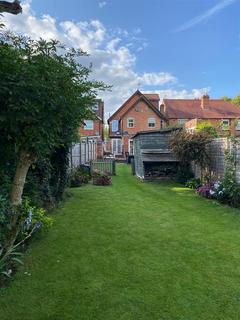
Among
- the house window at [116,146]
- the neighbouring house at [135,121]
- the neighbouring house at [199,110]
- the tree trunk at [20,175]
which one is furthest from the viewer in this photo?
the neighbouring house at [199,110]

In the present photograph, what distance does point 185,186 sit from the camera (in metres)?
13.0

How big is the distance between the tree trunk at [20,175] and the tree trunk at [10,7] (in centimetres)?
163

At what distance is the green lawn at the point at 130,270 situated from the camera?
10.3 feet

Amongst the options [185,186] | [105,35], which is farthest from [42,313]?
[105,35]

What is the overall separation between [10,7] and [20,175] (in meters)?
2.03

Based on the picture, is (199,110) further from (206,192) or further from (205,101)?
(206,192)

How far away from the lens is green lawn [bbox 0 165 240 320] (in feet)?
10.3

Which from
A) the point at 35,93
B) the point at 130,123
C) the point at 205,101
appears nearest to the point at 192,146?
the point at 35,93


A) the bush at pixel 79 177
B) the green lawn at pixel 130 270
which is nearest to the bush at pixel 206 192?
the green lawn at pixel 130 270

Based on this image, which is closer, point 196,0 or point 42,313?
point 42,313

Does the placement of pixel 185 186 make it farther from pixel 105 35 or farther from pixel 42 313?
pixel 42 313

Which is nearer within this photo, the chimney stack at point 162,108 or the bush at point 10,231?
the bush at point 10,231

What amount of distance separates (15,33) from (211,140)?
8.48m

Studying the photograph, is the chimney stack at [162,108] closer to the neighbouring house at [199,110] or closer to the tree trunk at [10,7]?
the neighbouring house at [199,110]
